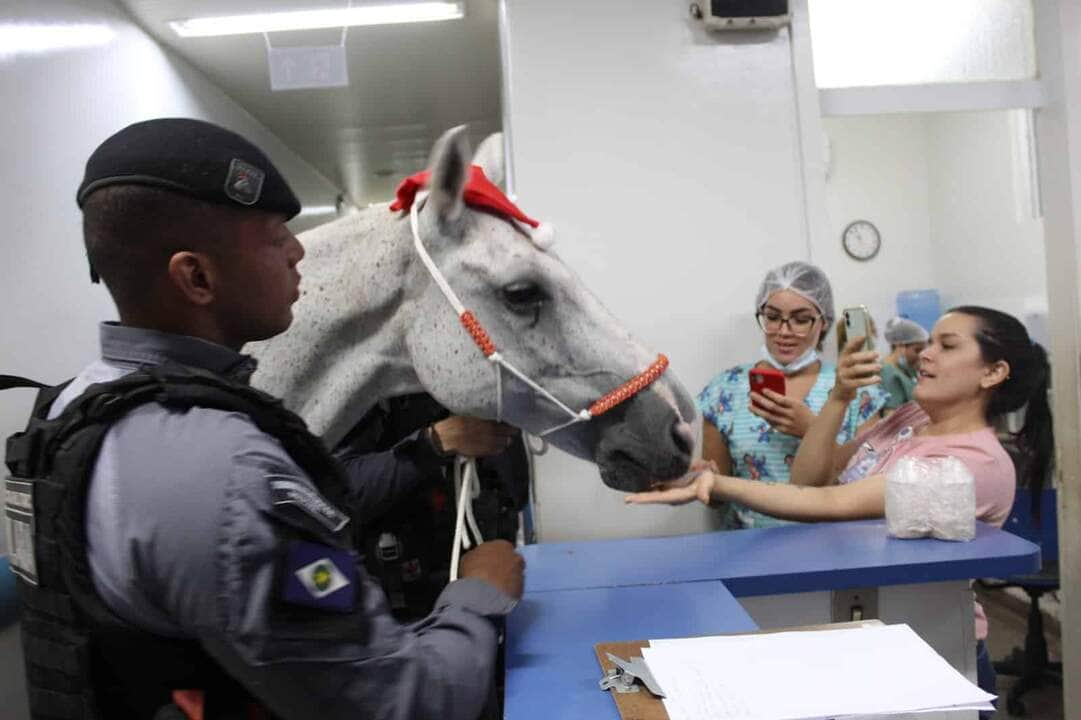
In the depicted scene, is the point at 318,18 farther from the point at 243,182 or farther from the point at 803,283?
the point at 243,182

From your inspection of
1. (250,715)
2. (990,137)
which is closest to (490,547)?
→ (250,715)

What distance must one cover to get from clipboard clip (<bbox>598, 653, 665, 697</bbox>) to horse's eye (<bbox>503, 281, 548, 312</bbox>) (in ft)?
1.75

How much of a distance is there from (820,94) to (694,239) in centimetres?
59

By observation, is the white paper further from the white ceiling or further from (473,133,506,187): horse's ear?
the white ceiling

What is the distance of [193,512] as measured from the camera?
1.68 feet

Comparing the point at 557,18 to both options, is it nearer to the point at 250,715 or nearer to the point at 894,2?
the point at 894,2

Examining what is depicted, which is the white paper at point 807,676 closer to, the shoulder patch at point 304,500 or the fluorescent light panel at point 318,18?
the shoulder patch at point 304,500

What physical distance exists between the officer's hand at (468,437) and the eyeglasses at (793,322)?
1.02 m

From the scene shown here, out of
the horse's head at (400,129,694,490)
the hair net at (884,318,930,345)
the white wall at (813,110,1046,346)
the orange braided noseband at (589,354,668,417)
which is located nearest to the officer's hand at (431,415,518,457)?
the horse's head at (400,129,694,490)

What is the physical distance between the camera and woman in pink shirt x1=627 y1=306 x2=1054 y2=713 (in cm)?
147

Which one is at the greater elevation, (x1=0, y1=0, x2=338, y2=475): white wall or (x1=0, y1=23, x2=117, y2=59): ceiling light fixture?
(x1=0, y1=23, x2=117, y2=59): ceiling light fixture

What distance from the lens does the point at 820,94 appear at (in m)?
2.09

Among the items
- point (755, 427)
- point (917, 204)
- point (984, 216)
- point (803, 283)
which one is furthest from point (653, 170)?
point (917, 204)

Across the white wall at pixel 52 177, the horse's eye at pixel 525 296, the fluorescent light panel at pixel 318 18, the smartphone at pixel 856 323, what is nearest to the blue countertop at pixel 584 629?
the horse's eye at pixel 525 296
